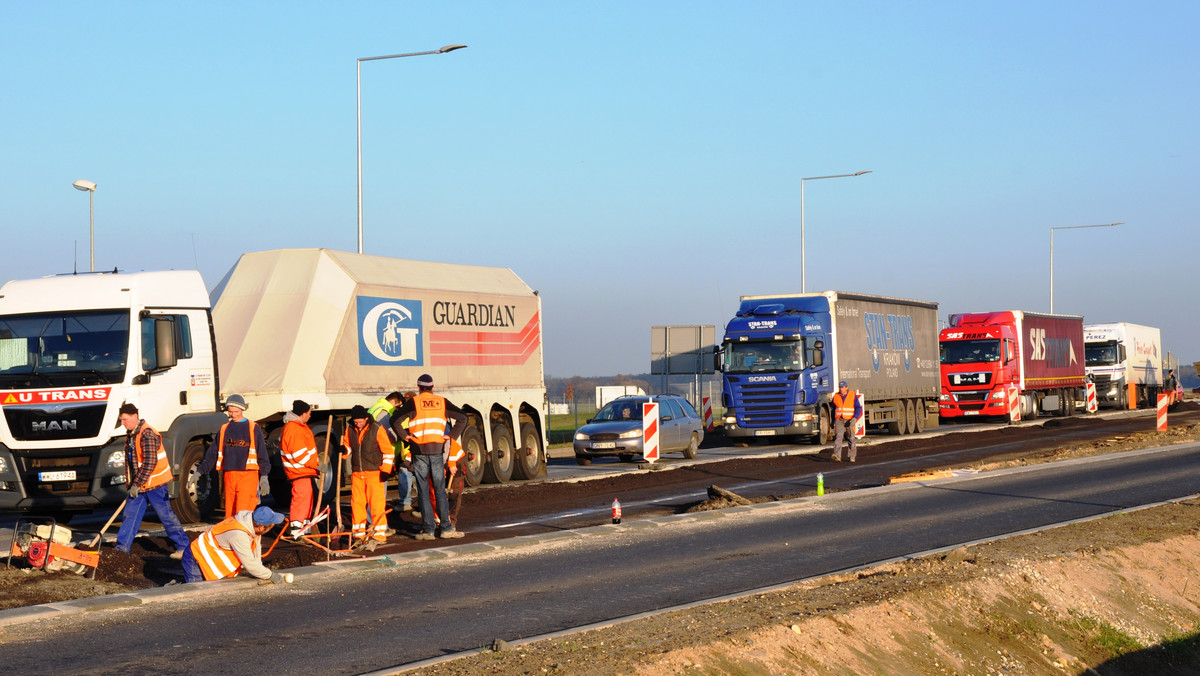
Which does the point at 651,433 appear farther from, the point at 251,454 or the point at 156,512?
the point at 156,512

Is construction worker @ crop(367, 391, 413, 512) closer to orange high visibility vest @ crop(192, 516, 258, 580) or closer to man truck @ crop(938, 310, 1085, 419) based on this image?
orange high visibility vest @ crop(192, 516, 258, 580)

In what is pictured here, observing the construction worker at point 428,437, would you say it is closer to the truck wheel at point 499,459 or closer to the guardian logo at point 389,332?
the guardian logo at point 389,332

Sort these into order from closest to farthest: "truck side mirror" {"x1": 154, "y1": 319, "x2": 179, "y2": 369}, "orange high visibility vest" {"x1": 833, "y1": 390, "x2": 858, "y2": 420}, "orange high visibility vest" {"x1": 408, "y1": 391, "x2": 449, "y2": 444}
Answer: "orange high visibility vest" {"x1": 408, "y1": 391, "x2": 449, "y2": 444} → "truck side mirror" {"x1": 154, "y1": 319, "x2": 179, "y2": 369} → "orange high visibility vest" {"x1": 833, "y1": 390, "x2": 858, "y2": 420}

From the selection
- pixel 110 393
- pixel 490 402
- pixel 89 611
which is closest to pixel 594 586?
pixel 89 611

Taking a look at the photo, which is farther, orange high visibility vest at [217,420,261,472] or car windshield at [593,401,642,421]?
car windshield at [593,401,642,421]

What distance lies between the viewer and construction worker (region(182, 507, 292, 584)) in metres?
11.1

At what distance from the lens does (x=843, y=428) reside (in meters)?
27.3

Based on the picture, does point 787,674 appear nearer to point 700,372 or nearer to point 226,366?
point 226,366

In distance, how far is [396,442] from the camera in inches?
626

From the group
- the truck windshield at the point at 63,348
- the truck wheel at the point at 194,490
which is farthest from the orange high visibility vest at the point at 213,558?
the truck windshield at the point at 63,348

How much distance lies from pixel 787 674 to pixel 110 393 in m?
10.7

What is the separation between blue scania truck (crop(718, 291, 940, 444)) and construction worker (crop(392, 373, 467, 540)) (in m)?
19.1

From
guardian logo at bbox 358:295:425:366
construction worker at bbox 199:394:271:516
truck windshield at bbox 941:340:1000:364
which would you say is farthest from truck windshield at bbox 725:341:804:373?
construction worker at bbox 199:394:271:516

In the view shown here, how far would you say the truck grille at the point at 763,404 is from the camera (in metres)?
32.7
